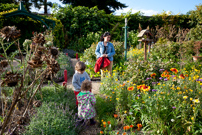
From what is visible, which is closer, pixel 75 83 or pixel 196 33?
pixel 75 83

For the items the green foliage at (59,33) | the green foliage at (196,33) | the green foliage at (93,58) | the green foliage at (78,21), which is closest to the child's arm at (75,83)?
the green foliage at (93,58)

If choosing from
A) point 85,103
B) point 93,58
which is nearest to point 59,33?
point 93,58

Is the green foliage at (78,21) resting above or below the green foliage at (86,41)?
above

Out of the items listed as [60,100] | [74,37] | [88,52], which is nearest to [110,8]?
[74,37]

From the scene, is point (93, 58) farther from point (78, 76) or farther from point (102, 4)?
point (102, 4)

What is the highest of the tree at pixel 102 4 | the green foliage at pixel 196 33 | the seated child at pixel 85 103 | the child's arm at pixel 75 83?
the tree at pixel 102 4

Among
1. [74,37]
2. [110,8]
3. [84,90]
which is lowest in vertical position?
[84,90]

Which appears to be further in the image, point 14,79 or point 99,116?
point 99,116

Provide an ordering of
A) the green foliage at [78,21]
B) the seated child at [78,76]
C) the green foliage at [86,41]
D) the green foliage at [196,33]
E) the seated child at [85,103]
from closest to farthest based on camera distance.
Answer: the seated child at [85,103] < the seated child at [78,76] < the green foliage at [196,33] < the green foliage at [86,41] < the green foliage at [78,21]

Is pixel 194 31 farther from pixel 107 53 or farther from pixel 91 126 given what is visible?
pixel 91 126

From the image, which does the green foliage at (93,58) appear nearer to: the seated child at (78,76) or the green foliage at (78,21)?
the seated child at (78,76)

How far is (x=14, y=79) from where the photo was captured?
3.87ft

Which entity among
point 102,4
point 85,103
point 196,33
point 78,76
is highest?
point 102,4

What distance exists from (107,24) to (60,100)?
1078cm
